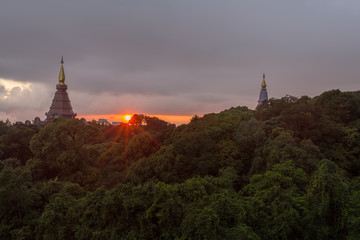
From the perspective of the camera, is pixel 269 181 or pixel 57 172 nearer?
pixel 269 181

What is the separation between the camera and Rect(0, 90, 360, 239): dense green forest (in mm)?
11375

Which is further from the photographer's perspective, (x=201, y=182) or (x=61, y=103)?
(x=61, y=103)

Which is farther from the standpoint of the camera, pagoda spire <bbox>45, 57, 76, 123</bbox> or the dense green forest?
pagoda spire <bbox>45, 57, 76, 123</bbox>

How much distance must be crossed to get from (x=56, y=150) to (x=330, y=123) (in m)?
20.7

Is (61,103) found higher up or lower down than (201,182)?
higher up

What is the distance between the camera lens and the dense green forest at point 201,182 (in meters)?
11.4

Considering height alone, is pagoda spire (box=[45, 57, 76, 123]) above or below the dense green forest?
above

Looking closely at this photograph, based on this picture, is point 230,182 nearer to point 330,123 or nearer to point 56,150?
point 330,123

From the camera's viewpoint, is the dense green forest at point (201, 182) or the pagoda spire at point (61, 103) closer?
the dense green forest at point (201, 182)

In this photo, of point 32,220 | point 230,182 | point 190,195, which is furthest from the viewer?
point 230,182

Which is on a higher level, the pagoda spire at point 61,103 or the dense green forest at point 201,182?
the pagoda spire at point 61,103

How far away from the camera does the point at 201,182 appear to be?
14031 mm

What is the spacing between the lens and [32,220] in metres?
14.2

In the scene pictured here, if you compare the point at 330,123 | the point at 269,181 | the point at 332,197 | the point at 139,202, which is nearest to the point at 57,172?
the point at 139,202
